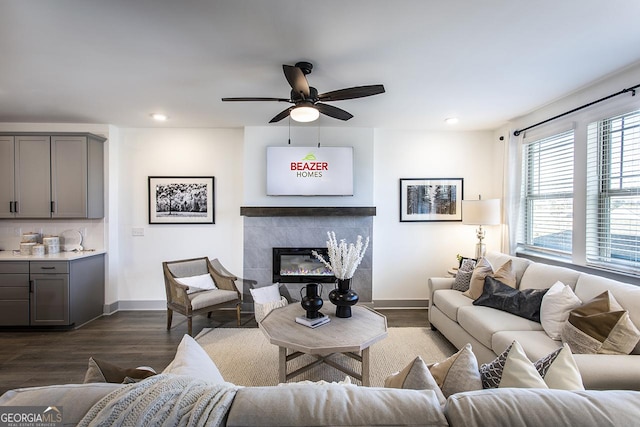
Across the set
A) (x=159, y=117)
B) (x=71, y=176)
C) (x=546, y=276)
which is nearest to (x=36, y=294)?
(x=71, y=176)

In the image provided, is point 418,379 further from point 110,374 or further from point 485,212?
point 485,212

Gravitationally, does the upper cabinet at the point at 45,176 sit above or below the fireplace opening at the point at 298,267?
above

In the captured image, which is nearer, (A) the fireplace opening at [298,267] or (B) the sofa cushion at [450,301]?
(B) the sofa cushion at [450,301]

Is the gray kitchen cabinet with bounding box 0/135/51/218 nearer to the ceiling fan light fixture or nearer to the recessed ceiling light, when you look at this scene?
the recessed ceiling light

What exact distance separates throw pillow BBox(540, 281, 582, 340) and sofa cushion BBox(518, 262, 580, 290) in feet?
0.52

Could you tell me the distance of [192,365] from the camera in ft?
3.43

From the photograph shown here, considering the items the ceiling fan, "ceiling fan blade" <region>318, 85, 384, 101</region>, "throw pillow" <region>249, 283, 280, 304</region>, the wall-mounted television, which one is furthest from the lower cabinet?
"ceiling fan blade" <region>318, 85, 384, 101</region>

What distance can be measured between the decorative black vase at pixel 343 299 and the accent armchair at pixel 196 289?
157 cm

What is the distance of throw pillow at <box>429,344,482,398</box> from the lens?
1003 mm

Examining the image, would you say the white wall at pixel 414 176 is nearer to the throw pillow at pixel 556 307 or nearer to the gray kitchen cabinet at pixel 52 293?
the throw pillow at pixel 556 307

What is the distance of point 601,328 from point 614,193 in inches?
55.3

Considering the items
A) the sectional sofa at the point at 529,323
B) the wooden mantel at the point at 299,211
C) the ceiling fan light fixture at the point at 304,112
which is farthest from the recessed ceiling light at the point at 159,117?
the sectional sofa at the point at 529,323

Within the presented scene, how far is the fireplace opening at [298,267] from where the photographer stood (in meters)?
3.85

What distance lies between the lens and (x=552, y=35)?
1.84m
